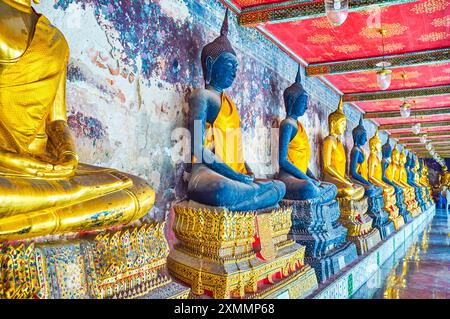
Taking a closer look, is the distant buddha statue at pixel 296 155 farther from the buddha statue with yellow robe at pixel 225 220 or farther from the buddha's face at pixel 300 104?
the buddha statue with yellow robe at pixel 225 220

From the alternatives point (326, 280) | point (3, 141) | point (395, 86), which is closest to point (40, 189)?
point (3, 141)

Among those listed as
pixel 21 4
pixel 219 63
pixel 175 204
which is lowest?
pixel 175 204

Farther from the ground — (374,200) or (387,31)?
(387,31)

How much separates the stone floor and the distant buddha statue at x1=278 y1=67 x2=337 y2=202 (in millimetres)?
1047

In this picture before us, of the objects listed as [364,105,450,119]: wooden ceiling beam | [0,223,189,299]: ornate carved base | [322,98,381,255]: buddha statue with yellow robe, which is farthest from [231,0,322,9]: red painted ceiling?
[364,105,450,119]: wooden ceiling beam

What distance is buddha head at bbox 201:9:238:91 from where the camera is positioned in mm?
3580

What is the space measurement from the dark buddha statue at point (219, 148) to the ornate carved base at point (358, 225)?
2.01 m

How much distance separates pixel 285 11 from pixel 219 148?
151 cm

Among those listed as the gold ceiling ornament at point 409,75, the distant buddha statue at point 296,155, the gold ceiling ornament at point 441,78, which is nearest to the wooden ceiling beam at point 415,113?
the gold ceiling ornament at point 441,78

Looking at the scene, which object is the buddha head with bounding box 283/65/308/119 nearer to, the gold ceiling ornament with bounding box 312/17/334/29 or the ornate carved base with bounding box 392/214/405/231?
the gold ceiling ornament with bounding box 312/17/334/29

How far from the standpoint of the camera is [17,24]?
2105mm

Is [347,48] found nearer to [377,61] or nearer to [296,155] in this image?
[377,61]

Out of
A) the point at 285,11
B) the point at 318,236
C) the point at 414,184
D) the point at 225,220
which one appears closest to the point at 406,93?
the point at 285,11

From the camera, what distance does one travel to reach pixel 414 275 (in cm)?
473
